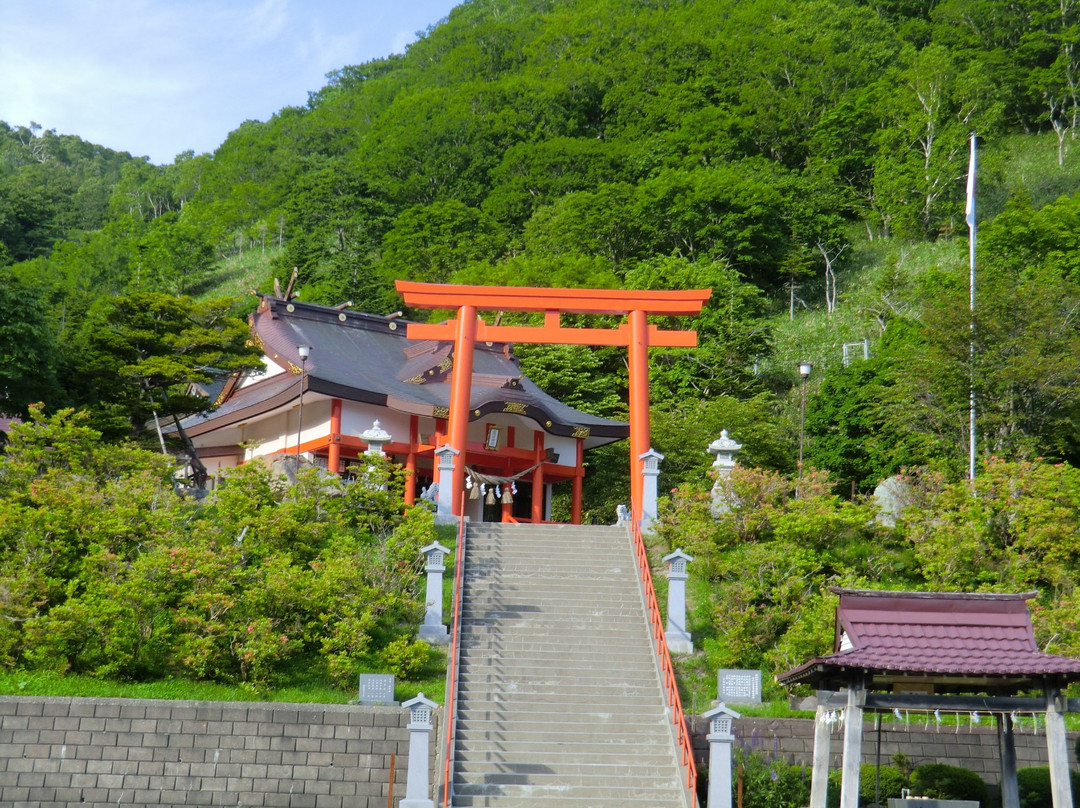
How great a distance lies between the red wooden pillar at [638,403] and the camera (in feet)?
72.2

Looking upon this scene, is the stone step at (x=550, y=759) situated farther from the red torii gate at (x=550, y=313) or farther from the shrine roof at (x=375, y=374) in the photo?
the shrine roof at (x=375, y=374)

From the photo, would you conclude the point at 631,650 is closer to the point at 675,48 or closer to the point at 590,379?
the point at 590,379

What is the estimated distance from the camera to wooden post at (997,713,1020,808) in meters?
12.5

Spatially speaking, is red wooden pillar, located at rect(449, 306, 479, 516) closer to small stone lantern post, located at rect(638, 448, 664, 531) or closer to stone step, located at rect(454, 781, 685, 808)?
small stone lantern post, located at rect(638, 448, 664, 531)

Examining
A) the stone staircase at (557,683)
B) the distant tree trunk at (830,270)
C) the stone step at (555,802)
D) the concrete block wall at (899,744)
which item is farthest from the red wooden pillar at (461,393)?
the distant tree trunk at (830,270)

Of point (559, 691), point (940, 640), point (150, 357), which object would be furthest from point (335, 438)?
point (940, 640)

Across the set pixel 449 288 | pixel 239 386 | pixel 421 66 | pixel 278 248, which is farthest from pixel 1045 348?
pixel 421 66

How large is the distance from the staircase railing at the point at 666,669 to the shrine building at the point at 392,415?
8021 millimetres

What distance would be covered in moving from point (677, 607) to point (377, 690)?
4.92 meters

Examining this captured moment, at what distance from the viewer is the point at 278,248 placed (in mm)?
68312

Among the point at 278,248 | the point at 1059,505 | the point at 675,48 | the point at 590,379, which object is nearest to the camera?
the point at 1059,505

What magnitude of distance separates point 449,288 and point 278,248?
47121mm

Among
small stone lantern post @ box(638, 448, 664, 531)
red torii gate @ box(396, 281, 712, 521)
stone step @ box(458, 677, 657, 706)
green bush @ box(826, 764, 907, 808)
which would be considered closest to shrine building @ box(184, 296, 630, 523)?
red torii gate @ box(396, 281, 712, 521)

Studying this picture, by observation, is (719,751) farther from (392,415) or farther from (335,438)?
(392,415)
